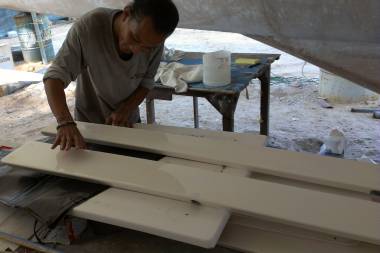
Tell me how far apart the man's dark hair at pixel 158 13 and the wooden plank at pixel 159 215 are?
0.54 meters

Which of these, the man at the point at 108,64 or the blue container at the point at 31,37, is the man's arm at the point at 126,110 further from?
the blue container at the point at 31,37

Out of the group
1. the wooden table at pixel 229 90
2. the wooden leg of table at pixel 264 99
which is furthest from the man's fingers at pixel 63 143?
the wooden leg of table at pixel 264 99

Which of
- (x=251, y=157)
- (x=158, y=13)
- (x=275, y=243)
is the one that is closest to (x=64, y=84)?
(x=158, y=13)

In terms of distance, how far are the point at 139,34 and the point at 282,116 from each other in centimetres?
287

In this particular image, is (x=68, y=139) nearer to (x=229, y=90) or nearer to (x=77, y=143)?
(x=77, y=143)

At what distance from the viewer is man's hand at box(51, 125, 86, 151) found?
52.4 inches

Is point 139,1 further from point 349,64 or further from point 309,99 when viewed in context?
point 309,99

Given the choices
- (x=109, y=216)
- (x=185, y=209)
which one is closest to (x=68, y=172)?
(x=109, y=216)

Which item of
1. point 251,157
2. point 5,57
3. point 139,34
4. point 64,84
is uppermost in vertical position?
point 139,34

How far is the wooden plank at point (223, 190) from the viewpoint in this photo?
0.96 metres

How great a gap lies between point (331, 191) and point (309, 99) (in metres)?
3.29

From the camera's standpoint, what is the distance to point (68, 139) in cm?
134

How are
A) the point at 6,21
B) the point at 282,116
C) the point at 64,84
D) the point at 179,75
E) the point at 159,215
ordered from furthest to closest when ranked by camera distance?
the point at 6,21 < the point at 282,116 < the point at 179,75 < the point at 64,84 < the point at 159,215

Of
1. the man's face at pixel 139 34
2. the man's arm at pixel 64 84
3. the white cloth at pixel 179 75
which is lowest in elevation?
the white cloth at pixel 179 75
